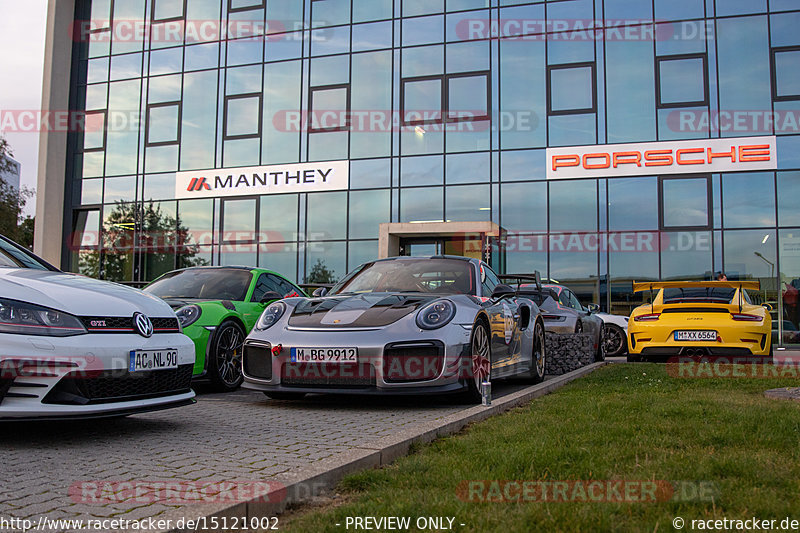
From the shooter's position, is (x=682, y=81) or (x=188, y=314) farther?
(x=682, y=81)

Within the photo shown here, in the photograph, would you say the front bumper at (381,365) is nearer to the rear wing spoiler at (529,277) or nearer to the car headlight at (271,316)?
the car headlight at (271,316)

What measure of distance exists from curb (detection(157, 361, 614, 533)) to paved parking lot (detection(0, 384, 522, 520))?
17cm

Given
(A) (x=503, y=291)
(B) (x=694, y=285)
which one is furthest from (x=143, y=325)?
(B) (x=694, y=285)

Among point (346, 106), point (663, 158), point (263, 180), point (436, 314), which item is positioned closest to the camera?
point (436, 314)

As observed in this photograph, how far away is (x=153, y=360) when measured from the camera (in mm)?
4742

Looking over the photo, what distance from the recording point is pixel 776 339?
18453mm

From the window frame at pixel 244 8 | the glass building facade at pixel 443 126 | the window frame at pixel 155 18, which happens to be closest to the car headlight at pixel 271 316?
the glass building facade at pixel 443 126

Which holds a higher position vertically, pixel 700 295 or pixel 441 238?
pixel 441 238

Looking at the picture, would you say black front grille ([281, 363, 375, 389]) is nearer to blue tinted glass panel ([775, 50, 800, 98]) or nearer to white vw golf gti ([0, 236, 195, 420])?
white vw golf gti ([0, 236, 195, 420])

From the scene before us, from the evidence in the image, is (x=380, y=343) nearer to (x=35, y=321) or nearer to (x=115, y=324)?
(x=115, y=324)

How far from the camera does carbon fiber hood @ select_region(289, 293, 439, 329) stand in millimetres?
6043

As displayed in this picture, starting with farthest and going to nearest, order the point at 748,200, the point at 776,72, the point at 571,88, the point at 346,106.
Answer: the point at 346,106 < the point at 571,88 < the point at 776,72 < the point at 748,200

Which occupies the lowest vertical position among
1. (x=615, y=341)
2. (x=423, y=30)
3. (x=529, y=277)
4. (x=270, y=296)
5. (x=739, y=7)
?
(x=615, y=341)

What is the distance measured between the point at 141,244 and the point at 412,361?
66.2ft
